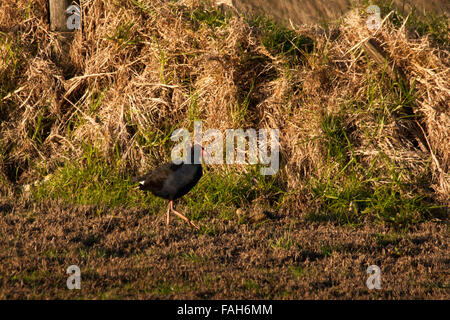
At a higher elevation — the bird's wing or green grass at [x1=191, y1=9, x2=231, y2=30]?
green grass at [x1=191, y1=9, x2=231, y2=30]

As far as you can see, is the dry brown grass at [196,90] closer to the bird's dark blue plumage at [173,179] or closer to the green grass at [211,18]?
the green grass at [211,18]

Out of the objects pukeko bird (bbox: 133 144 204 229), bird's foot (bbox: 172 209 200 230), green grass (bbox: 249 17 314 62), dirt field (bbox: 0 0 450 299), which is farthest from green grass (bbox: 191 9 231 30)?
bird's foot (bbox: 172 209 200 230)

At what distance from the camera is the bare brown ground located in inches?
176

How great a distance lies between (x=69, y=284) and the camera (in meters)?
4.53

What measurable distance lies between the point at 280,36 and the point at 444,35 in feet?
8.81

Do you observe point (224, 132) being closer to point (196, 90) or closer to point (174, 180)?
point (196, 90)

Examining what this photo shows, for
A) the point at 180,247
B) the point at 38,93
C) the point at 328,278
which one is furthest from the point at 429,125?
the point at 38,93

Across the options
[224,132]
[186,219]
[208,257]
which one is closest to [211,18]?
[224,132]

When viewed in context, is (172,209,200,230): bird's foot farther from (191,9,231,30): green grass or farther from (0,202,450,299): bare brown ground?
(191,9,231,30): green grass

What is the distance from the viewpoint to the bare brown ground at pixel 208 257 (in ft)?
14.7

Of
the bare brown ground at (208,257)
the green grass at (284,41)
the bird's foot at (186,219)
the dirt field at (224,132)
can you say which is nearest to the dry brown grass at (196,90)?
the dirt field at (224,132)

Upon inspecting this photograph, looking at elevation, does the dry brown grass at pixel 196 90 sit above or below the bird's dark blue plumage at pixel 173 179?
above

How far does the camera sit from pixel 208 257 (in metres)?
5.25

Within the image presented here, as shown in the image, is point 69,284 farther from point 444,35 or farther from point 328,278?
point 444,35
